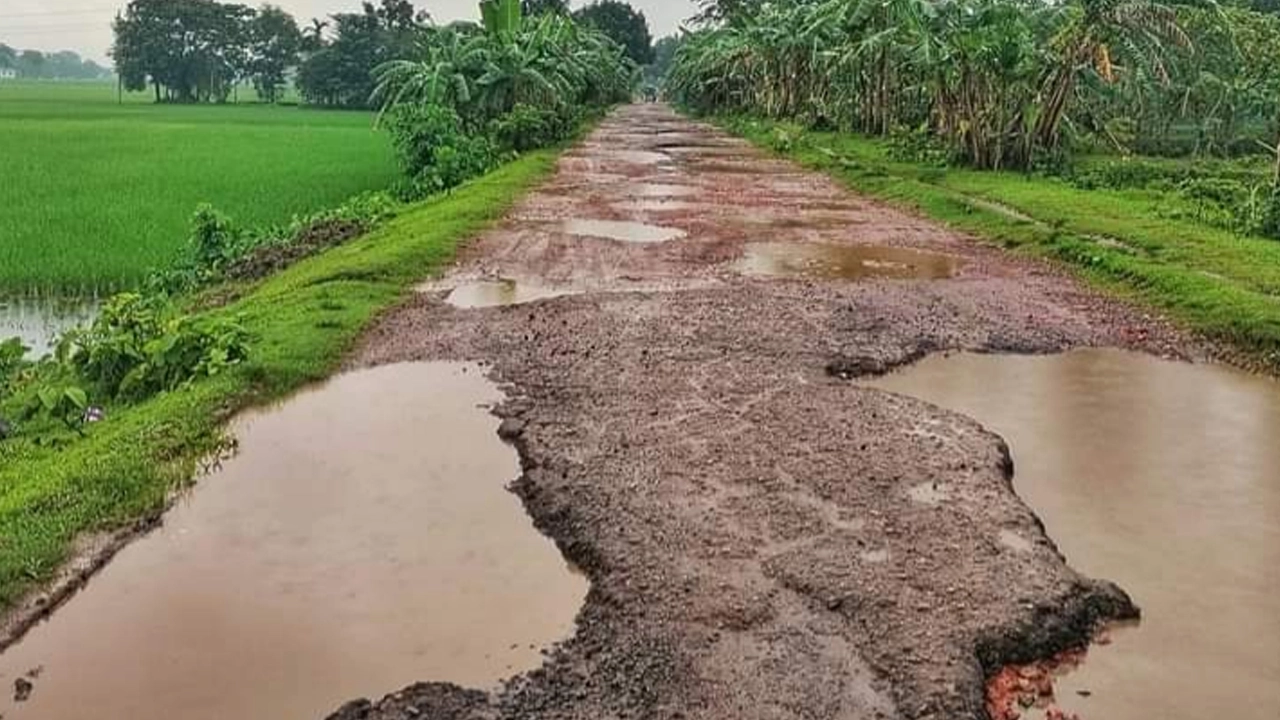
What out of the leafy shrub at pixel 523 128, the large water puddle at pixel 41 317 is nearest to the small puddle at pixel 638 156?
the leafy shrub at pixel 523 128

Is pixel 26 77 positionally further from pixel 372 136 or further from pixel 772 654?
pixel 772 654

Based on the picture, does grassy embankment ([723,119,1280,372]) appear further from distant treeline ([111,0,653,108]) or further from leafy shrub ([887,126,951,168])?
distant treeline ([111,0,653,108])

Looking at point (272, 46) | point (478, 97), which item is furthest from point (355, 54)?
point (478, 97)

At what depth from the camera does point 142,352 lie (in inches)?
328

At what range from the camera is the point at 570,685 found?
4262 mm

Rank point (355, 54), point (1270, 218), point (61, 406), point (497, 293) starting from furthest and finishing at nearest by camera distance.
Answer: point (355, 54) → point (1270, 218) → point (497, 293) → point (61, 406)

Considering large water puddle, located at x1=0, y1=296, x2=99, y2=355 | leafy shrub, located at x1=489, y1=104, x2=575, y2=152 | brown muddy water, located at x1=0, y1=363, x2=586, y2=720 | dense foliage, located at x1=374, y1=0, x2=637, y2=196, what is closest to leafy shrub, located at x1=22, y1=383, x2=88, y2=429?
brown muddy water, located at x1=0, y1=363, x2=586, y2=720

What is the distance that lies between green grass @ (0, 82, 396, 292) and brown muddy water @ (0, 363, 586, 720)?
8.20 meters

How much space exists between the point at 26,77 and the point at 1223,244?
200m

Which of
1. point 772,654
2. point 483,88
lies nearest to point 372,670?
point 772,654

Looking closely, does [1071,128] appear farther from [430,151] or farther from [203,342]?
[203,342]

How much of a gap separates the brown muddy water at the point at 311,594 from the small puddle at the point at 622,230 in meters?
8.00

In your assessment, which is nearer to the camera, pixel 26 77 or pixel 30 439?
pixel 30 439

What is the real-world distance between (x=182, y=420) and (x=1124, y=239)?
10.9 m
